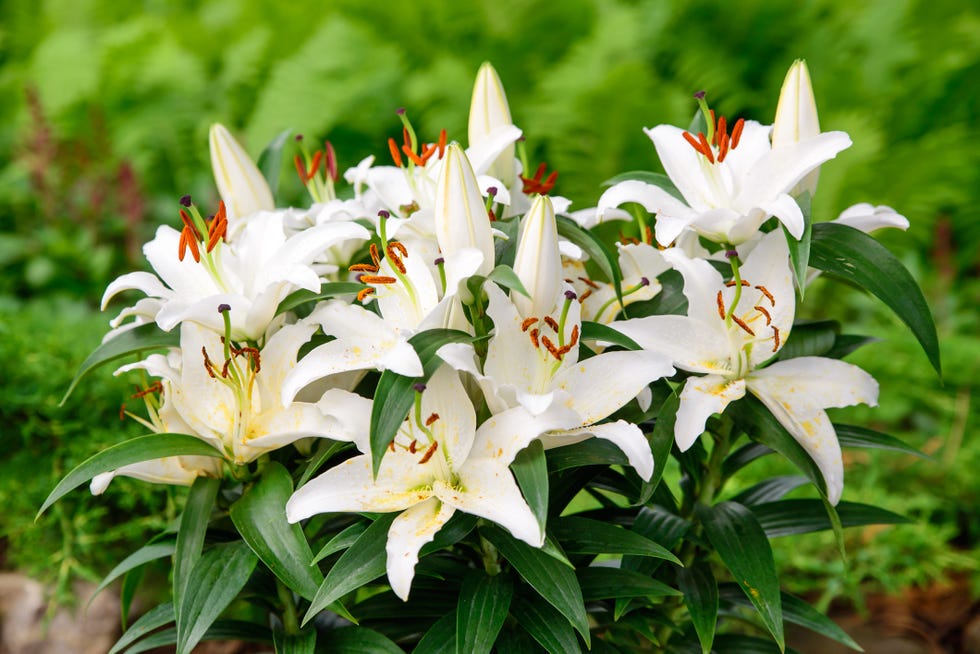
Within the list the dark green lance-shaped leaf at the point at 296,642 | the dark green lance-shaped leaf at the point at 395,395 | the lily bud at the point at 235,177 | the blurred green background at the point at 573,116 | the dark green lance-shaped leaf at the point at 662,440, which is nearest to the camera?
the dark green lance-shaped leaf at the point at 395,395

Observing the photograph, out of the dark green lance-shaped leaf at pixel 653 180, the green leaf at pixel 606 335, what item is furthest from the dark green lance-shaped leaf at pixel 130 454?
the dark green lance-shaped leaf at pixel 653 180

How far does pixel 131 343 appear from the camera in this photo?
2.93ft

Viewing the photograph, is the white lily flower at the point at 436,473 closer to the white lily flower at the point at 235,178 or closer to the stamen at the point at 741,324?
the stamen at the point at 741,324

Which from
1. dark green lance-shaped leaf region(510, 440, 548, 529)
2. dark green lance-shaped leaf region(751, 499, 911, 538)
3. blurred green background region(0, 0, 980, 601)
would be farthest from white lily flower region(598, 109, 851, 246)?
blurred green background region(0, 0, 980, 601)

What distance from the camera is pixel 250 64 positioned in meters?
3.56

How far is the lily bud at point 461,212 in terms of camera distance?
77cm

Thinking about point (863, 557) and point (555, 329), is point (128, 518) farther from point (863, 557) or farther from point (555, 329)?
point (863, 557)

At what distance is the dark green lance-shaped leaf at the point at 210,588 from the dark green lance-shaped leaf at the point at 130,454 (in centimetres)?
9

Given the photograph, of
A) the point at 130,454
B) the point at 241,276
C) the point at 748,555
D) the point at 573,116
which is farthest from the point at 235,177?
the point at 573,116

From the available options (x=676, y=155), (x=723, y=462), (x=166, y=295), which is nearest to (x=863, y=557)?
(x=723, y=462)

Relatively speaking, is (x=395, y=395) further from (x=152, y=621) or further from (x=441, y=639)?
(x=152, y=621)

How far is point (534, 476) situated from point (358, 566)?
0.55 ft

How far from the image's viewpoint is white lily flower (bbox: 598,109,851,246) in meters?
0.83

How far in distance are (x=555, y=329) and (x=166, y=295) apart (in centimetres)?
38
